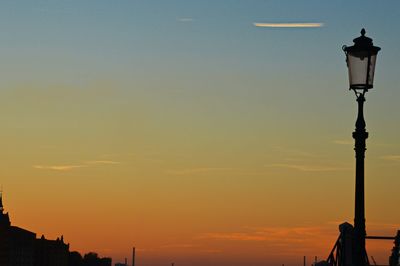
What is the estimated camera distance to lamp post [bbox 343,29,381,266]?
68.5 ft

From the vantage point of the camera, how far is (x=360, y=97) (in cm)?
2136

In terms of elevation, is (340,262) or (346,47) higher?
(346,47)

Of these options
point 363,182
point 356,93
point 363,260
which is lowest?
point 363,260

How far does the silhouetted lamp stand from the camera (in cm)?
2109

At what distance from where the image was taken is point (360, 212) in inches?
821

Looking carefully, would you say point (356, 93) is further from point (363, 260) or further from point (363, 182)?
point (363, 260)

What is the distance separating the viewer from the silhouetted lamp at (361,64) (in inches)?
830

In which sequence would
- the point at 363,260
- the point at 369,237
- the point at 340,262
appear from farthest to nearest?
the point at 340,262
the point at 369,237
the point at 363,260

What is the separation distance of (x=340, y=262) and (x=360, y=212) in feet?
16.8

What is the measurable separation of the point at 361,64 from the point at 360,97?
595 mm

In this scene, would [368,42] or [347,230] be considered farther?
[347,230]

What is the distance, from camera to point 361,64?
21.2 meters

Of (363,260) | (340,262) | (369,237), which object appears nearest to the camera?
(363,260)

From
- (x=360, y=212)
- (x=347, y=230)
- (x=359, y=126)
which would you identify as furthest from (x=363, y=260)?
(x=347, y=230)
